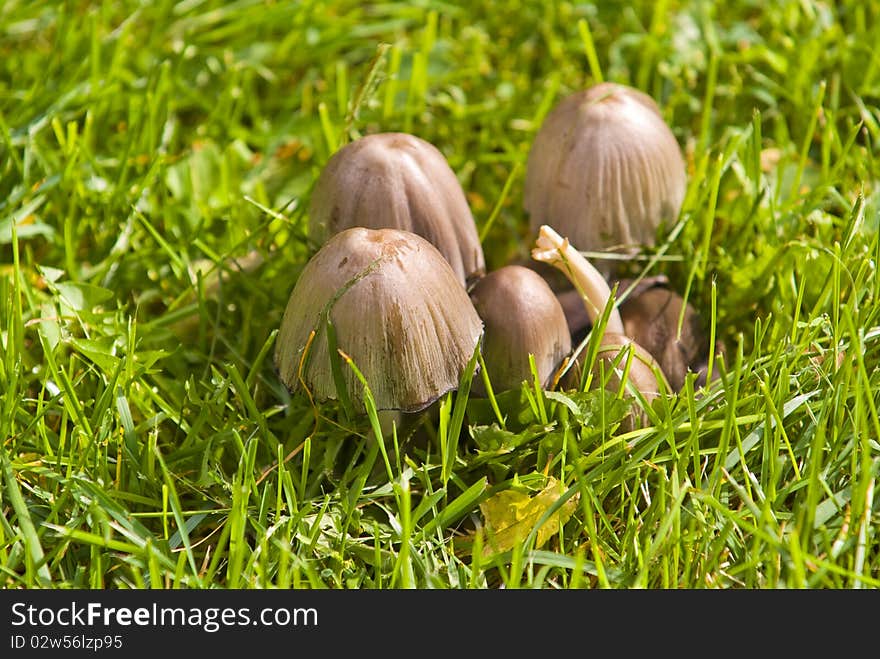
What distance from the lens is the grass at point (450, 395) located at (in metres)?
1.60

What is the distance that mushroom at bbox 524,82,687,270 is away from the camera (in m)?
1.94

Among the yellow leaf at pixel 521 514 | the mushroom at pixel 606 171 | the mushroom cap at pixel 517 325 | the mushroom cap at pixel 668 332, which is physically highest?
the mushroom at pixel 606 171

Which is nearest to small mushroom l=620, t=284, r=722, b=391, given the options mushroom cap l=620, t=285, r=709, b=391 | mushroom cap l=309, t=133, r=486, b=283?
mushroom cap l=620, t=285, r=709, b=391

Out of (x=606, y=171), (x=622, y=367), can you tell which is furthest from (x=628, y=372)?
(x=606, y=171)

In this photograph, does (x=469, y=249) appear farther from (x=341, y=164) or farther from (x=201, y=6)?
(x=201, y=6)

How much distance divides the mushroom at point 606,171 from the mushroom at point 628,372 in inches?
11.2

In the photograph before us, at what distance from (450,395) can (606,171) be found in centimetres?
56

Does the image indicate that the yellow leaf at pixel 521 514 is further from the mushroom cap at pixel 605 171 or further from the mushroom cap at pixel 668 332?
the mushroom cap at pixel 605 171

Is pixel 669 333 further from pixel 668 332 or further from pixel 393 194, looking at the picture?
pixel 393 194

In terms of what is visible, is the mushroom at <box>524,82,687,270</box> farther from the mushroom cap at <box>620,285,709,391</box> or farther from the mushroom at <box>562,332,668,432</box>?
the mushroom at <box>562,332,668,432</box>

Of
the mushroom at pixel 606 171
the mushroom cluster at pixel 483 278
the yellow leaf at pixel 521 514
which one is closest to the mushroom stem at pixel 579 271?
the mushroom cluster at pixel 483 278

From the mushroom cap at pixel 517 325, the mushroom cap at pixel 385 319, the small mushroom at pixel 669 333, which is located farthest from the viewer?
the small mushroom at pixel 669 333

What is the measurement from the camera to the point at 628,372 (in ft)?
5.68

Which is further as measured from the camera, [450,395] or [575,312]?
[575,312]
